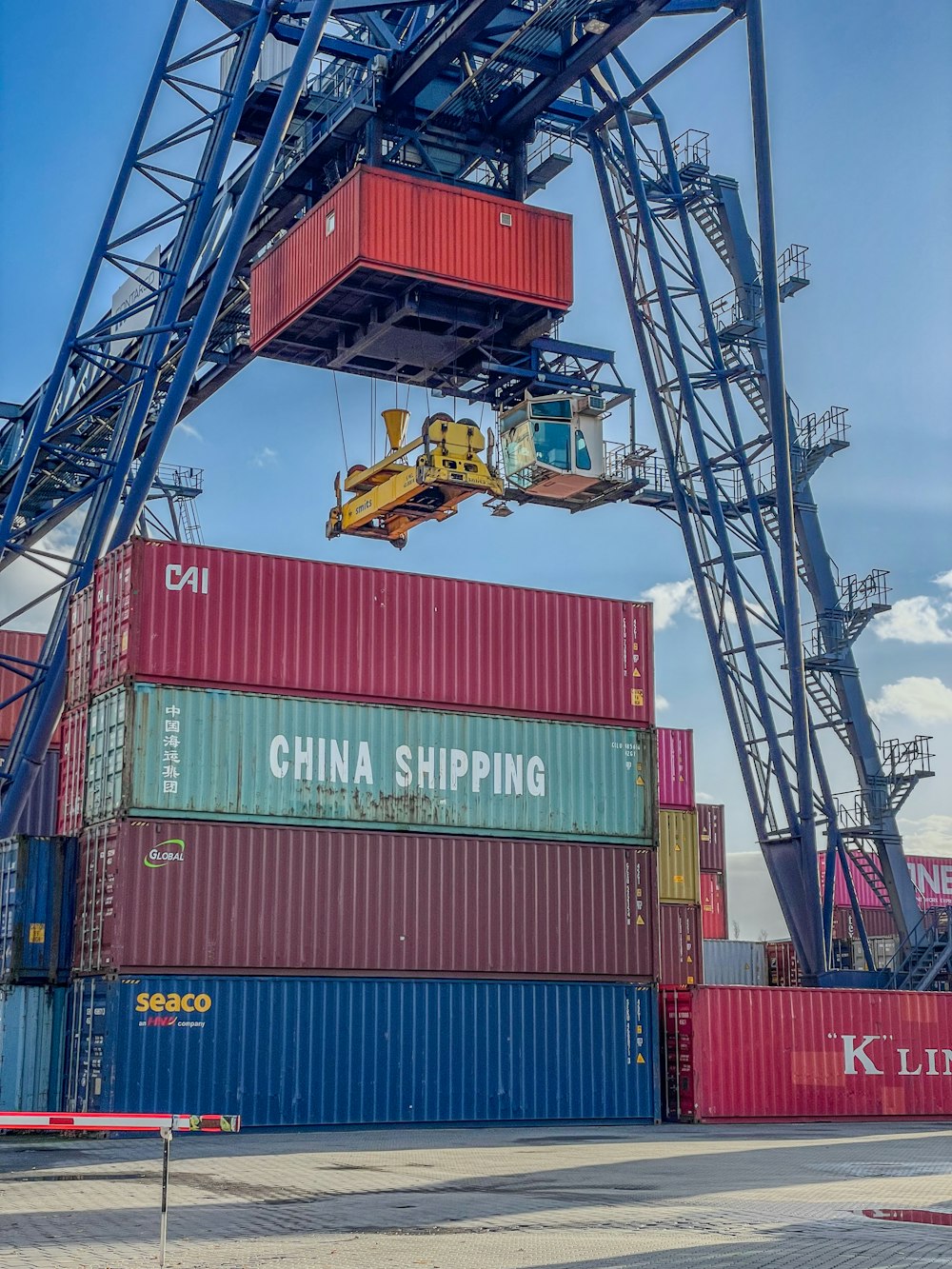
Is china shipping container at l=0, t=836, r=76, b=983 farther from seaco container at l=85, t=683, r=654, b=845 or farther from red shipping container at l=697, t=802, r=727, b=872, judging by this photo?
red shipping container at l=697, t=802, r=727, b=872

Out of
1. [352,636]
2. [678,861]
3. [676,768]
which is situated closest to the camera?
[352,636]

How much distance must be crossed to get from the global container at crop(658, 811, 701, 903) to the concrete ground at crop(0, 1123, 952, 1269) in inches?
424

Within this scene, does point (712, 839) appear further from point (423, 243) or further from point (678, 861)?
point (423, 243)

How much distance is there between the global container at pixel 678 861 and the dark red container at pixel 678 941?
273mm

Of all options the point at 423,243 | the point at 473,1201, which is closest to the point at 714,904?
the point at 423,243

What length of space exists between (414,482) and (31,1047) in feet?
40.3

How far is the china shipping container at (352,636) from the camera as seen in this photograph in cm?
2353

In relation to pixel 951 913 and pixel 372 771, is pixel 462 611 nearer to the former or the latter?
pixel 372 771

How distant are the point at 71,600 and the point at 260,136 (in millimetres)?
10259

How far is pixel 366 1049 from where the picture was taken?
23.1 metres

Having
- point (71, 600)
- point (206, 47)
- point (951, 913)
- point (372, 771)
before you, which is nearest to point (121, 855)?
point (372, 771)

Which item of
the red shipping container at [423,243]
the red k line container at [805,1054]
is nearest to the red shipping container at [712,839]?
the red k line container at [805,1054]

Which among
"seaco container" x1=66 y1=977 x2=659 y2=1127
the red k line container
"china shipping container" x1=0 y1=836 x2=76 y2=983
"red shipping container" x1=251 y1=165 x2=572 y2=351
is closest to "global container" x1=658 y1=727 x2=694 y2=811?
the red k line container

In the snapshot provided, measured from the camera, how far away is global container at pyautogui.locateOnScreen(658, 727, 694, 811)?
35.2m
